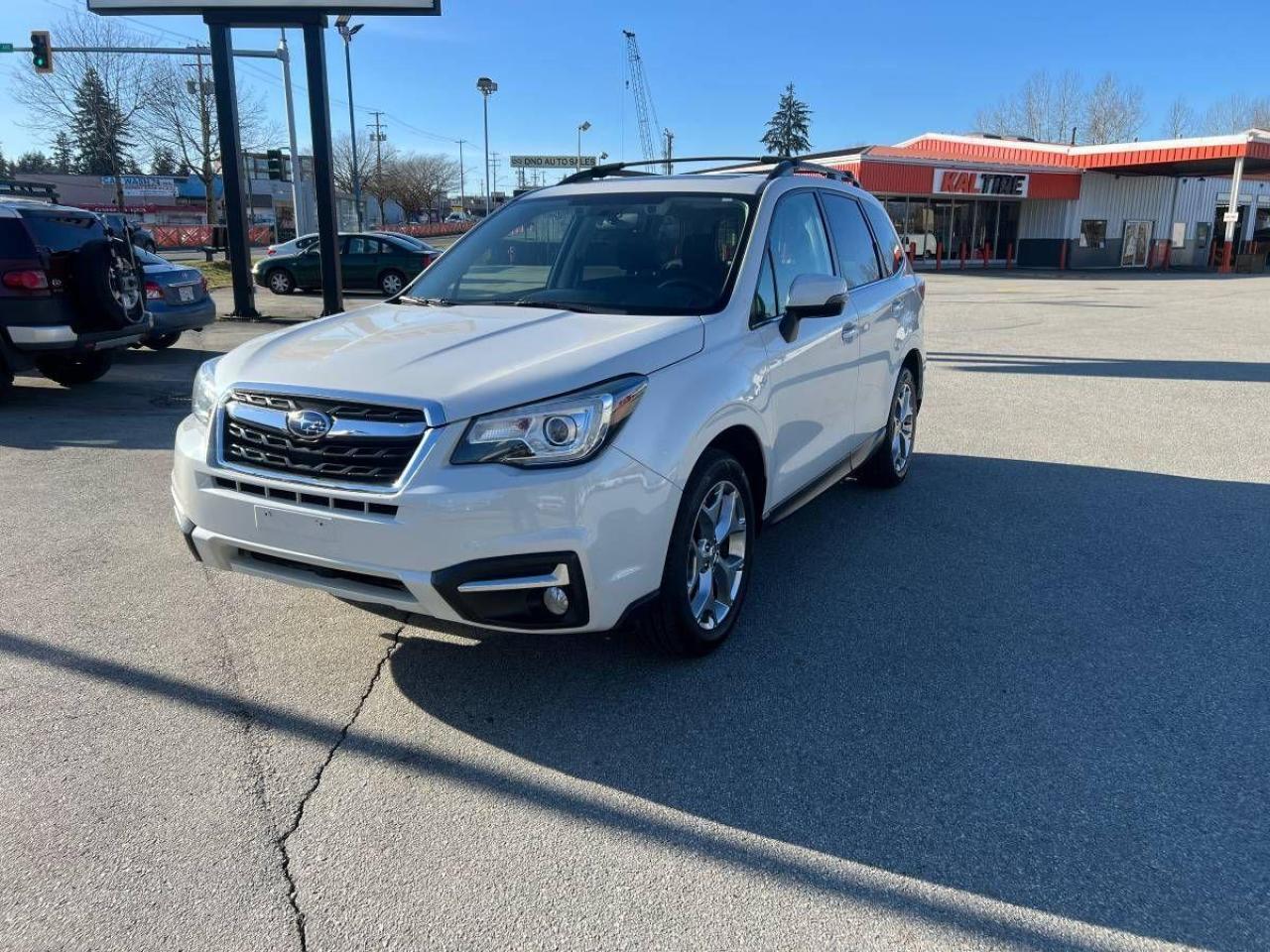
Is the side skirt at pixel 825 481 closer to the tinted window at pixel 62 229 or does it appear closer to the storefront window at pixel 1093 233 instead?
the tinted window at pixel 62 229

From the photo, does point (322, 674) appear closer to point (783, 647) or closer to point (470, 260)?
point (783, 647)

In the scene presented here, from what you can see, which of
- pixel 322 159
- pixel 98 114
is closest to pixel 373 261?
pixel 322 159

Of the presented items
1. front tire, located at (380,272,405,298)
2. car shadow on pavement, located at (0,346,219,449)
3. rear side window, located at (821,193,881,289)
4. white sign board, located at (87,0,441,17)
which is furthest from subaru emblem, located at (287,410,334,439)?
front tire, located at (380,272,405,298)

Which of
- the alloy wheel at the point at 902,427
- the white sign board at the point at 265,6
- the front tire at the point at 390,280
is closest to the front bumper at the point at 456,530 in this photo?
the alloy wheel at the point at 902,427

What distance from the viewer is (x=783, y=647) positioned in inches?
154

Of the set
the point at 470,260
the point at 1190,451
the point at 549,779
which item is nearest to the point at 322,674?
the point at 549,779

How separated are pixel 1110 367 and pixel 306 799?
11.7 meters

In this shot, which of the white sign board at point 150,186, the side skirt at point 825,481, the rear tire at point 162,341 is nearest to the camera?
the side skirt at point 825,481

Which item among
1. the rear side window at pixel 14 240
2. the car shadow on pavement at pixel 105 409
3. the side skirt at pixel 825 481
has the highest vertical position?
the rear side window at pixel 14 240

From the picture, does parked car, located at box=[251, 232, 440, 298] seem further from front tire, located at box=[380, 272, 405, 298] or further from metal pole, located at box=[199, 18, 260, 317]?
metal pole, located at box=[199, 18, 260, 317]

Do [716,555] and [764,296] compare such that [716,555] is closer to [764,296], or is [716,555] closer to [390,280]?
[764,296]

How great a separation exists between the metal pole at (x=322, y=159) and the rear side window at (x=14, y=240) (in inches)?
281

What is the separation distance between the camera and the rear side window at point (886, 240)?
5984 millimetres

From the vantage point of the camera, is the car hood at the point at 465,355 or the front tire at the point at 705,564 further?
the front tire at the point at 705,564
